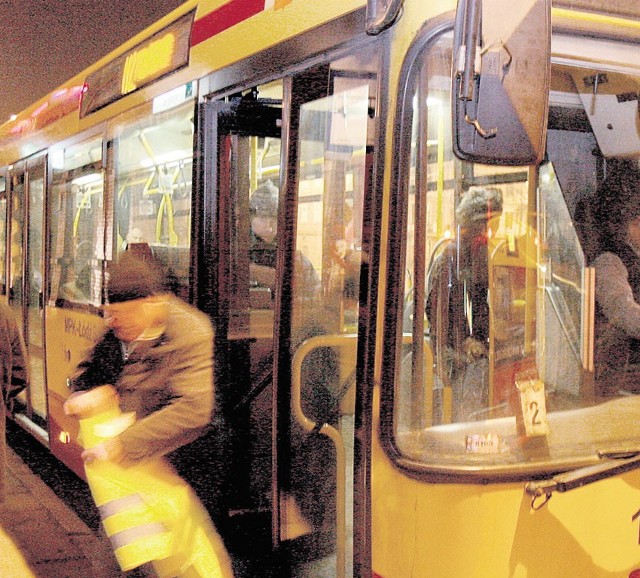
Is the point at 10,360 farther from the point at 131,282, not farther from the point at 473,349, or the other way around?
the point at 473,349

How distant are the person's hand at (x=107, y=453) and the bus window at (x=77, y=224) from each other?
210cm

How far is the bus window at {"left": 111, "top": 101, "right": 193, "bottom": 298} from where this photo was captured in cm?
379

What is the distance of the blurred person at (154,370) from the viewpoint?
2.92 metres

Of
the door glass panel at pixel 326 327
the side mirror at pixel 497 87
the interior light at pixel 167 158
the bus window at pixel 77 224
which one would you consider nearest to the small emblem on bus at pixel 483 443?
the door glass panel at pixel 326 327


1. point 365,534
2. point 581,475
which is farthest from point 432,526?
point 581,475

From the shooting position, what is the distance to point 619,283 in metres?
2.62

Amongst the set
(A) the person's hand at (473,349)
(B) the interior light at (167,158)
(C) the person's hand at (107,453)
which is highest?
(B) the interior light at (167,158)

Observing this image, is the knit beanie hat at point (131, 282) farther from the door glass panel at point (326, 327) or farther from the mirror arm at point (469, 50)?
the mirror arm at point (469, 50)

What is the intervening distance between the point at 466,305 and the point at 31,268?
Result: 4.78 m

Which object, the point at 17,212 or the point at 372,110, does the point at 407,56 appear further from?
the point at 17,212

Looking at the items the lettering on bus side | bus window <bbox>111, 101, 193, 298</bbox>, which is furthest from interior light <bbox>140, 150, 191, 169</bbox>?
the lettering on bus side

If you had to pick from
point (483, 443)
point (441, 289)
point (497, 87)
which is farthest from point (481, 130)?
point (483, 443)

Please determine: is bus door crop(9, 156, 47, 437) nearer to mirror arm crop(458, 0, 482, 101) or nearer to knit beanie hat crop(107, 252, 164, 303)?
knit beanie hat crop(107, 252, 164, 303)

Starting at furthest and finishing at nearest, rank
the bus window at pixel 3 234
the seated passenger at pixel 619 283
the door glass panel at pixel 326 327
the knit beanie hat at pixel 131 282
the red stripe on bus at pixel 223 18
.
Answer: the bus window at pixel 3 234 < the red stripe on bus at pixel 223 18 < the knit beanie hat at pixel 131 282 < the door glass panel at pixel 326 327 < the seated passenger at pixel 619 283
